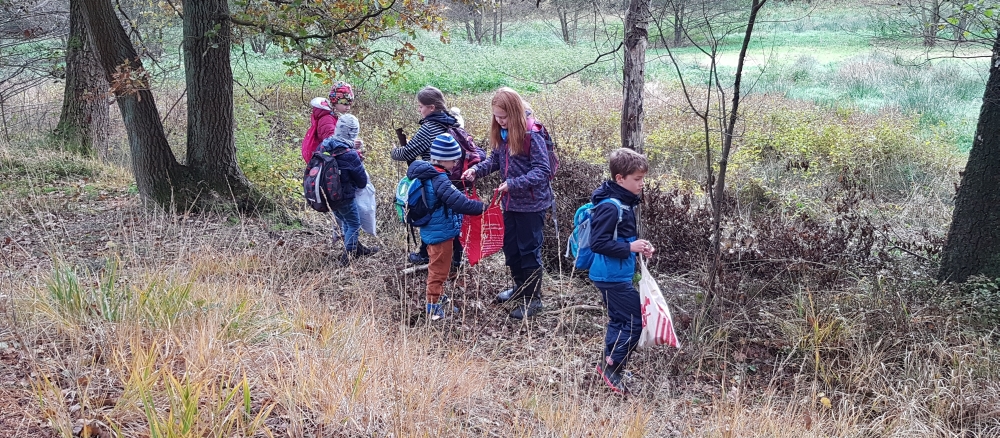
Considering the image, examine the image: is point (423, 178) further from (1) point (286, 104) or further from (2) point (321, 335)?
(1) point (286, 104)

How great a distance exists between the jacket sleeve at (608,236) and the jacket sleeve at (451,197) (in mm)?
1127

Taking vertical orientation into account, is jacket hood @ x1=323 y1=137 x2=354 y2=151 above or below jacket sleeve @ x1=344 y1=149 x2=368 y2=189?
above

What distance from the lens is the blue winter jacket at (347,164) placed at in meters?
5.62

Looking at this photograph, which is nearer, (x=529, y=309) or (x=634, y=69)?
(x=634, y=69)

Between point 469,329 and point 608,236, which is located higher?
point 608,236

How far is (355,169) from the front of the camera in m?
5.75

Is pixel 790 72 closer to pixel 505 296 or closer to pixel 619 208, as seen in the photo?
pixel 505 296

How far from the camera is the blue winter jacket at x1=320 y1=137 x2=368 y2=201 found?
562cm

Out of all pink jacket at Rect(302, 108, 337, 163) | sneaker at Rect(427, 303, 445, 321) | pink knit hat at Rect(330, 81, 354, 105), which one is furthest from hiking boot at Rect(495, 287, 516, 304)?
pink knit hat at Rect(330, 81, 354, 105)

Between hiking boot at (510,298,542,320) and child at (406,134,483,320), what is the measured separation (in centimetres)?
63

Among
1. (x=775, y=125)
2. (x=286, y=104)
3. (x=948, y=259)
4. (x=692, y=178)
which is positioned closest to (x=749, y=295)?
(x=948, y=259)

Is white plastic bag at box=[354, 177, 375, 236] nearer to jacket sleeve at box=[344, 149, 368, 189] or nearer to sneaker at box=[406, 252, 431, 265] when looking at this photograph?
jacket sleeve at box=[344, 149, 368, 189]

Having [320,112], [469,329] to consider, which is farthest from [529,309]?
[320,112]

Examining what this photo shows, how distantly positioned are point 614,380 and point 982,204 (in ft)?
10.2
